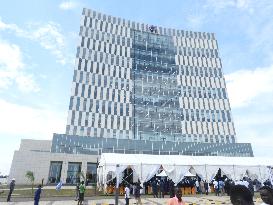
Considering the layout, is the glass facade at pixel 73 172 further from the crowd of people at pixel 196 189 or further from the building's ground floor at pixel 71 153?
the crowd of people at pixel 196 189

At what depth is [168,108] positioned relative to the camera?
8006cm

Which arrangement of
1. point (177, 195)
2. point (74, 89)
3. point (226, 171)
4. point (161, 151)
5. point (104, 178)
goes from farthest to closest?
point (74, 89) < point (161, 151) < point (226, 171) < point (104, 178) < point (177, 195)

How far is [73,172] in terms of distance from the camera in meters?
52.5

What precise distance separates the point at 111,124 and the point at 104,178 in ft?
149

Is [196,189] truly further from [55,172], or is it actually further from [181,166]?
[55,172]

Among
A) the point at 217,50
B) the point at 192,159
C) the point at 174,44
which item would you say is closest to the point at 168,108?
the point at 174,44

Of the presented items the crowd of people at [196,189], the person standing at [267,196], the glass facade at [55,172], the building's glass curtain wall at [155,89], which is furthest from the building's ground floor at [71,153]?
the person standing at [267,196]

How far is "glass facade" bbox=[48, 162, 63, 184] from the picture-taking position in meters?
51.0

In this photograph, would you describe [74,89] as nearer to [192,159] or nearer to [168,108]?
[168,108]

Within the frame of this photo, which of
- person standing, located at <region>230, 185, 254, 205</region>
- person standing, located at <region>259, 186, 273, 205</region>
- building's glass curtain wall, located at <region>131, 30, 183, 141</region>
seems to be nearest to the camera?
person standing, located at <region>230, 185, 254, 205</region>

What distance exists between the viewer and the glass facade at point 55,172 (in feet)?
167

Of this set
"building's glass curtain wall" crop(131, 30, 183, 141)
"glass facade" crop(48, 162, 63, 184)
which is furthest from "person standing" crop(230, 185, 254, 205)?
"building's glass curtain wall" crop(131, 30, 183, 141)

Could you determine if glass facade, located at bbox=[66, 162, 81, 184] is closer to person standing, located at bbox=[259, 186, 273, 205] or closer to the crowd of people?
the crowd of people

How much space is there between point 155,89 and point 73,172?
131 feet
